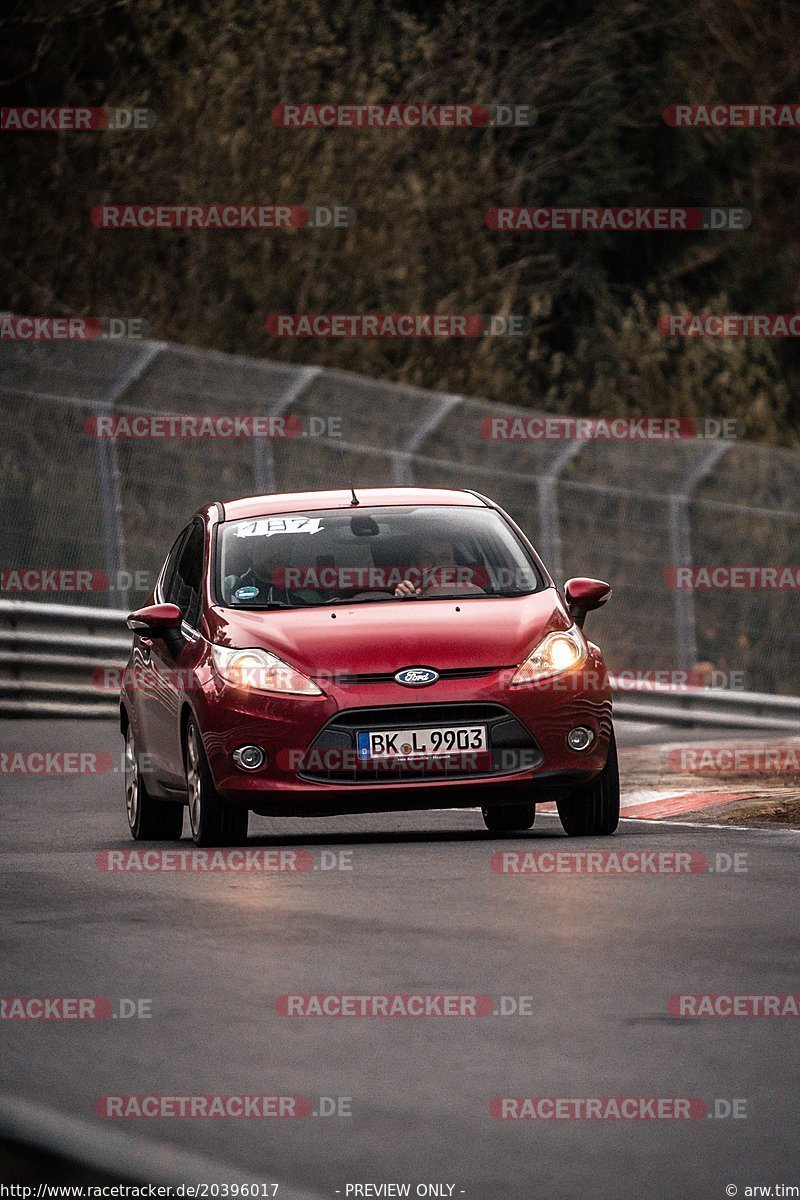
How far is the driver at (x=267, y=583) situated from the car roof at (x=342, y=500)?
350 mm

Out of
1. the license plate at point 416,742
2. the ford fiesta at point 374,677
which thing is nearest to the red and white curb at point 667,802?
the ford fiesta at point 374,677

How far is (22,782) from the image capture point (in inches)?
668

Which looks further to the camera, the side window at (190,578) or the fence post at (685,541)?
the fence post at (685,541)

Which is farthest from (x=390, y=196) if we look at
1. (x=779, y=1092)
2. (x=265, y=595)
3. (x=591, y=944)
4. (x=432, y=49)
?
(x=779, y=1092)

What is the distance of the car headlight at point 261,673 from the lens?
1192 cm

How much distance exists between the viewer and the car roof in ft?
44.2

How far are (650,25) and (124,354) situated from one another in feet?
67.5

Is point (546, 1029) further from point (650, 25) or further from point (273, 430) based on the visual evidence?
point (650, 25)

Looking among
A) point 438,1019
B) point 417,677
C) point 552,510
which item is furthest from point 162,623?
point 552,510

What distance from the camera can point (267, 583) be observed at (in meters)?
12.8

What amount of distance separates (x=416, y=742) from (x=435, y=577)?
136 centimetres

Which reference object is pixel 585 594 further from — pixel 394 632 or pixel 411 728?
pixel 411 728

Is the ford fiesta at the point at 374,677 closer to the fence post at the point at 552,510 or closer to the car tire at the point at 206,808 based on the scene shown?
the car tire at the point at 206,808

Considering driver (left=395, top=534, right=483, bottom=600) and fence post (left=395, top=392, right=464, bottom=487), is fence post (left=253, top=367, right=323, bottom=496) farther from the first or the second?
driver (left=395, top=534, right=483, bottom=600)
